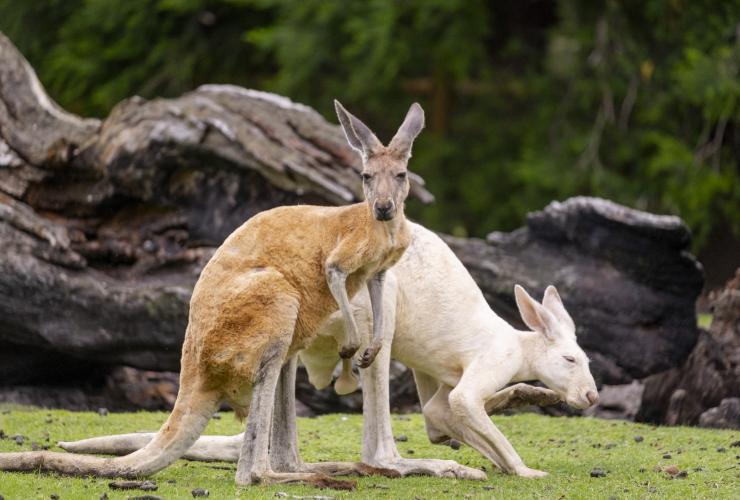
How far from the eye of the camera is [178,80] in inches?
736

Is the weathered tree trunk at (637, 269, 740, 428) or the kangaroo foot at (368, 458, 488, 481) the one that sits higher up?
the weathered tree trunk at (637, 269, 740, 428)

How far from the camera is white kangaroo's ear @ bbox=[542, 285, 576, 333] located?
7.34 m

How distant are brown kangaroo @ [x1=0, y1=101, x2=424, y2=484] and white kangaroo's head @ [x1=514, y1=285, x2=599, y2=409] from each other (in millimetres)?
1186

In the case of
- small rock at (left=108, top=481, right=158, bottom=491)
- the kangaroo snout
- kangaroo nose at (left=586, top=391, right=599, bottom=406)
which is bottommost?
small rock at (left=108, top=481, right=158, bottom=491)

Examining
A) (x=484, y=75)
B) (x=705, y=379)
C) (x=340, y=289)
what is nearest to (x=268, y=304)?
(x=340, y=289)

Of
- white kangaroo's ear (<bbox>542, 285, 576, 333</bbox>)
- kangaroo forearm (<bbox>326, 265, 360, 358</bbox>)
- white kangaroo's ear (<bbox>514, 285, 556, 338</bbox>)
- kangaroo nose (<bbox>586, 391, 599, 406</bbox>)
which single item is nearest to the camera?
kangaroo forearm (<bbox>326, 265, 360, 358</bbox>)

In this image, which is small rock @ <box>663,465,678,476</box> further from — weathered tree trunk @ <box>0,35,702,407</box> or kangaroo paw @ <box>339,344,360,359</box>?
weathered tree trunk @ <box>0,35,702,407</box>

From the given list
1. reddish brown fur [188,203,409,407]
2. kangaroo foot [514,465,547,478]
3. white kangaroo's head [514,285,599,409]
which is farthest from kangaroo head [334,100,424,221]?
kangaroo foot [514,465,547,478]

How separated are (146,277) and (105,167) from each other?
85cm

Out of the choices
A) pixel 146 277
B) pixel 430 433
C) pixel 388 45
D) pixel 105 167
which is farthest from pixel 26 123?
pixel 388 45

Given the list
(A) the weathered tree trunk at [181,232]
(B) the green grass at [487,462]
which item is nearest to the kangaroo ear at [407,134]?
(B) the green grass at [487,462]

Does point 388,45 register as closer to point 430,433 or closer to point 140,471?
point 430,433

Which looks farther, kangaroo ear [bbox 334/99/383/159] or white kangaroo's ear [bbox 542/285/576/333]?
white kangaroo's ear [bbox 542/285/576/333]

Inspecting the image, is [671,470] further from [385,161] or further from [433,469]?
[385,161]
